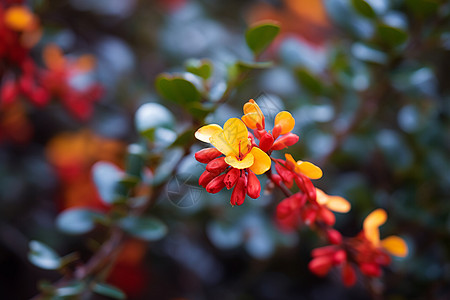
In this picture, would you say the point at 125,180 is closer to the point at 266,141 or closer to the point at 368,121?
the point at 266,141

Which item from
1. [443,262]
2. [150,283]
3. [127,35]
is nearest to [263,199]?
[443,262]

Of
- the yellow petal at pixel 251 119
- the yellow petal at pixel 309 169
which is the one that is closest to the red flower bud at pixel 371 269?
the yellow petal at pixel 309 169

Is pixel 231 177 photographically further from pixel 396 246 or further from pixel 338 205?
pixel 396 246

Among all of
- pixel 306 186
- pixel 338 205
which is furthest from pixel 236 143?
pixel 338 205

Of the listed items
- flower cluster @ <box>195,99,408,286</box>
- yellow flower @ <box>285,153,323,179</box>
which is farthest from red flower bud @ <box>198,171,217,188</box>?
yellow flower @ <box>285,153,323,179</box>

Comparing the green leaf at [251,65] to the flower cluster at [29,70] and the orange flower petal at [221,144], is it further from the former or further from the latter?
the flower cluster at [29,70]

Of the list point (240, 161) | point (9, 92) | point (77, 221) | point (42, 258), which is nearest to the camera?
point (240, 161)
